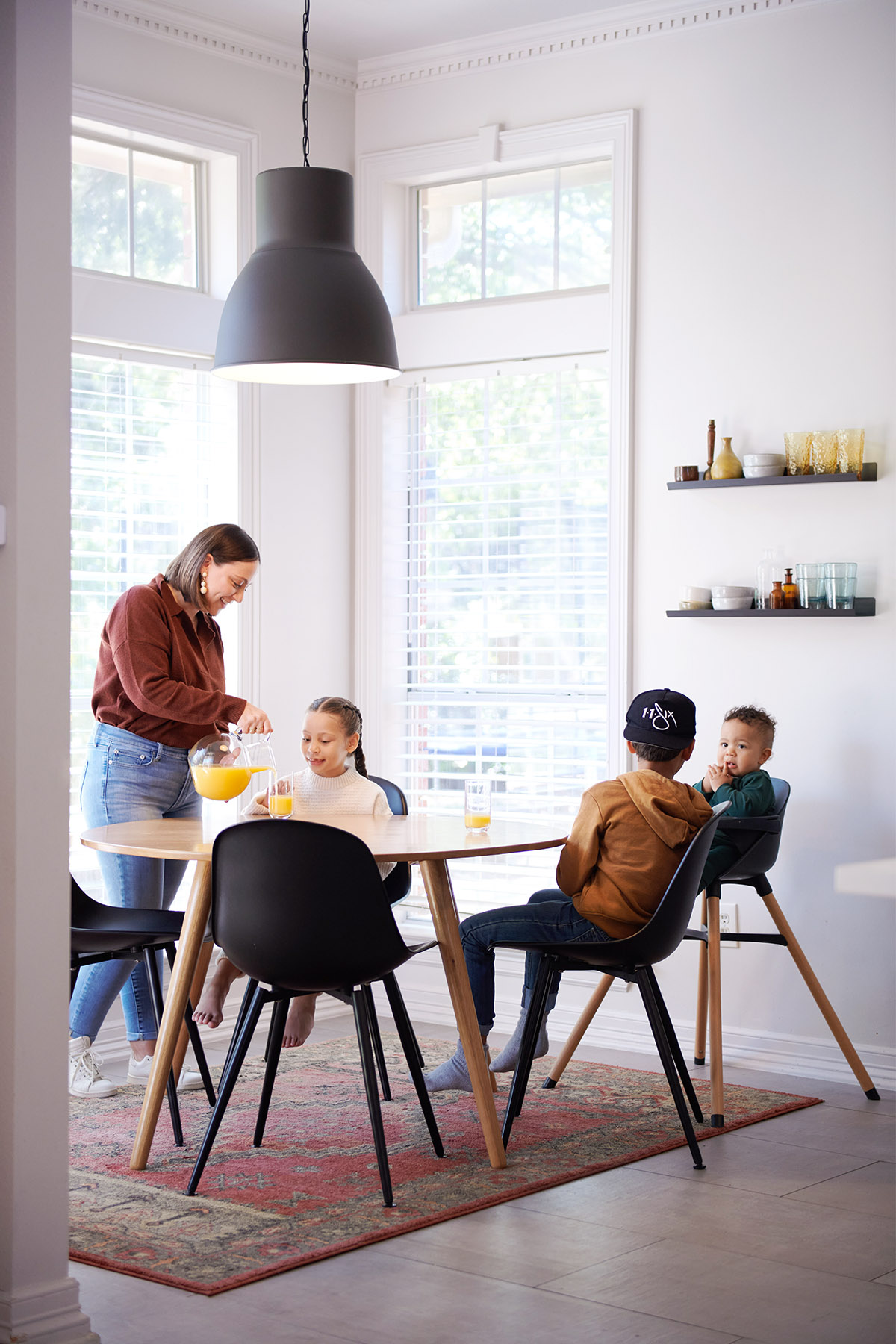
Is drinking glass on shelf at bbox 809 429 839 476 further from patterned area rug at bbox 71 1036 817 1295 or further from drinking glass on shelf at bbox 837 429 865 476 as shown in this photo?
patterned area rug at bbox 71 1036 817 1295

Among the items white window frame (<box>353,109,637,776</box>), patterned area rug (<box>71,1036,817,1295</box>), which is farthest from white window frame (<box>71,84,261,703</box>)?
patterned area rug (<box>71,1036,817,1295</box>)

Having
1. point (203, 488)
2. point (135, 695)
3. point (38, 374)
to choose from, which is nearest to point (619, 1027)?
point (135, 695)

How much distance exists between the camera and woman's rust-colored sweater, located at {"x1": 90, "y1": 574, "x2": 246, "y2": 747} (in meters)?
4.11

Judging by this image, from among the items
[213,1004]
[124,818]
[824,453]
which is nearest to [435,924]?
[213,1004]

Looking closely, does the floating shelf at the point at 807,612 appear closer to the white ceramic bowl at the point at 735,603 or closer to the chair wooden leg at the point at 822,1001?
the white ceramic bowl at the point at 735,603

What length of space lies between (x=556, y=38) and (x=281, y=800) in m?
2.89

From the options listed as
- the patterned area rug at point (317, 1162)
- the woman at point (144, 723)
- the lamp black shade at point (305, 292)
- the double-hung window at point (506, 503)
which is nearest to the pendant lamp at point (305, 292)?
the lamp black shade at point (305, 292)

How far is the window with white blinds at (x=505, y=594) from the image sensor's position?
512 centimetres

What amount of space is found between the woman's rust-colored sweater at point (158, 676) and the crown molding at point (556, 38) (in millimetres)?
2283

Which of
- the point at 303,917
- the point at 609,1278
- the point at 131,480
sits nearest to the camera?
the point at 609,1278

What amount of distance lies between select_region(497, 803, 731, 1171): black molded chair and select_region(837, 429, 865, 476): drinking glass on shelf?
125 centimetres

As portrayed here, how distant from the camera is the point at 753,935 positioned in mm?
4223

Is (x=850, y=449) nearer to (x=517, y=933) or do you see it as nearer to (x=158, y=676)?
(x=517, y=933)

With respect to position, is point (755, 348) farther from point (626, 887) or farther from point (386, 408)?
point (626, 887)
